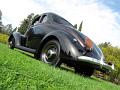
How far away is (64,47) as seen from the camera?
8.45 m

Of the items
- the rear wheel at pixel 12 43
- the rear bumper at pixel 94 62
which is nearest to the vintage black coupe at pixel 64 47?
the rear bumper at pixel 94 62

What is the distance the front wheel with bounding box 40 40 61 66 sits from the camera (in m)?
8.59

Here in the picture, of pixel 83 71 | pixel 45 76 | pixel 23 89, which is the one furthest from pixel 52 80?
pixel 83 71

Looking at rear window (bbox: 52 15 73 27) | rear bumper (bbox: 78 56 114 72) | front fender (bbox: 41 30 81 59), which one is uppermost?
rear window (bbox: 52 15 73 27)

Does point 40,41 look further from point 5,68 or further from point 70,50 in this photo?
point 5,68

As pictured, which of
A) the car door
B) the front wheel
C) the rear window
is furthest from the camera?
the rear window

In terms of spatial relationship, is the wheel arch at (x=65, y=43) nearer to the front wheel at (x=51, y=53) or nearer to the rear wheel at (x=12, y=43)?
the front wheel at (x=51, y=53)

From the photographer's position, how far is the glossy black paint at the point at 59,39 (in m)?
8.41

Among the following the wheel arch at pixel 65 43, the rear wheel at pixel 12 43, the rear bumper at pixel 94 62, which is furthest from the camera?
the rear wheel at pixel 12 43

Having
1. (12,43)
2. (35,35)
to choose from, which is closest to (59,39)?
(35,35)

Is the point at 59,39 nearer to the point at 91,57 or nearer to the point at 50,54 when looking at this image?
the point at 50,54

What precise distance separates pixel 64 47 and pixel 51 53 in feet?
1.90

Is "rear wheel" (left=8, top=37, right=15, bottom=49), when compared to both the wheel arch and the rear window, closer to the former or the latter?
the rear window

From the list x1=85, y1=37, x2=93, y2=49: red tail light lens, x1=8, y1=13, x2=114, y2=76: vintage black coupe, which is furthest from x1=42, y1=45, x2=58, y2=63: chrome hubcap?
x1=85, y1=37, x2=93, y2=49: red tail light lens
